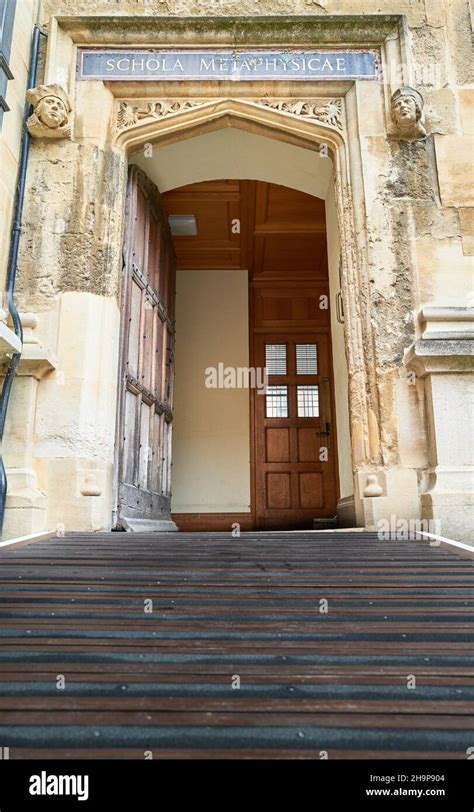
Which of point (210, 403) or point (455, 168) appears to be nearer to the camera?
point (455, 168)

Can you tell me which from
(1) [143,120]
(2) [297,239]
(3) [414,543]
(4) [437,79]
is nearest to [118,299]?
(1) [143,120]

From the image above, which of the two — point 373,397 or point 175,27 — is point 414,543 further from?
point 175,27

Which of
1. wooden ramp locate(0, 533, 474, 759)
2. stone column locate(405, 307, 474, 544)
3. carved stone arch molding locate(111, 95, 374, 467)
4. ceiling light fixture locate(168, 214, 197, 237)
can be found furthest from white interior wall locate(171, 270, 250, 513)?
wooden ramp locate(0, 533, 474, 759)

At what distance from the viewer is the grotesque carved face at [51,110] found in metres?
3.96

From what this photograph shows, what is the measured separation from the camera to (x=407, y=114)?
4004 millimetres

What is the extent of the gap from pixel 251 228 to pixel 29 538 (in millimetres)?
5157

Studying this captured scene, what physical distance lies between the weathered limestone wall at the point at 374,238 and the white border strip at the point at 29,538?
0.28 meters

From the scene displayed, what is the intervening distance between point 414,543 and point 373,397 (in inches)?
46.0

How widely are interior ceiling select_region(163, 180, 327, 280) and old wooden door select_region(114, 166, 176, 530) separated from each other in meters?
1.06

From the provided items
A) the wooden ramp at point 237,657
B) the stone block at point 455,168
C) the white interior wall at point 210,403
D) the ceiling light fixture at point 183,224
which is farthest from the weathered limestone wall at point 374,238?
the white interior wall at point 210,403

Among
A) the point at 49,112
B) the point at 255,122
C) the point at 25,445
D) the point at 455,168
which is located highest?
the point at 255,122

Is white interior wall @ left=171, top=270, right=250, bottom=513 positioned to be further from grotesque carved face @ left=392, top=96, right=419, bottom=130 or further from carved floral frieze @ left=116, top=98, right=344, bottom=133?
grotesque carved face @ left=392, top=96, right=419, bottom=130

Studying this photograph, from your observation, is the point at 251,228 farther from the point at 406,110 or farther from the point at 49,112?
the point at 49,112

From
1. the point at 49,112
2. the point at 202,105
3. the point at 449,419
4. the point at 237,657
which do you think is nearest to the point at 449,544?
the point at 449,419
